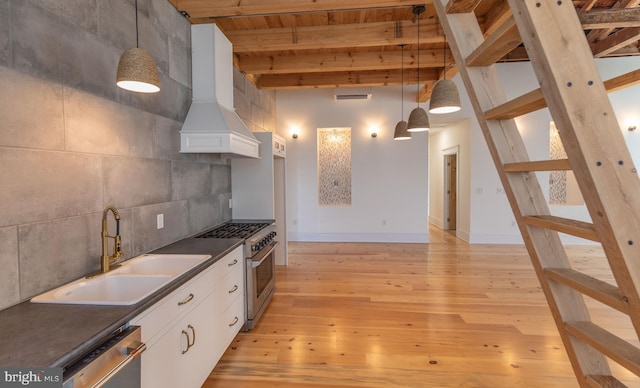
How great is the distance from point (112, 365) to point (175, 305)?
0.53m

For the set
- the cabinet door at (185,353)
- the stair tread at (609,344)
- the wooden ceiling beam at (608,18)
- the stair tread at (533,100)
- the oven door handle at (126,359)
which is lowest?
the cabinet door at (185,353)

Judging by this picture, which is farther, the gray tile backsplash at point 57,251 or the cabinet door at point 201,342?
the cabinet door at point 201,342

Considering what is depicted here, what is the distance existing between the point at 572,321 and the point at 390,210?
519 centimetres

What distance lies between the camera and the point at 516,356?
2.39 m

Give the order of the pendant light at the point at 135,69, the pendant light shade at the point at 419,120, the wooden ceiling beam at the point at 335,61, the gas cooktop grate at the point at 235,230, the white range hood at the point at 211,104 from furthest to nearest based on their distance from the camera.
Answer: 1. the wooden ceiling beam at the point at 335,61
2. the pendant light shade at the point at 419,120
3. the gas cooktop grate at the point at 235,230
4. the white range hood at the point at 211,104
5. the pendant light at the point at 135,69

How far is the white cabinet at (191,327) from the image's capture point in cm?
140

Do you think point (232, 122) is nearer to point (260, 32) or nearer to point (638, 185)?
point (260, 32)

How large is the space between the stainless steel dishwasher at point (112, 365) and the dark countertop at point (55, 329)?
0.03 meters

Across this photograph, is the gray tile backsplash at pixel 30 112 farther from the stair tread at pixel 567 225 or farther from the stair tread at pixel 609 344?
the stair tread at pixel 609 344

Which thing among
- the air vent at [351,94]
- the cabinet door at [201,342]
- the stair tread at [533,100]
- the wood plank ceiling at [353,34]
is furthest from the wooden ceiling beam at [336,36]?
the cabinet door at [201,342]

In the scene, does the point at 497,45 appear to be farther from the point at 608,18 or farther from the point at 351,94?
the point at 351,94

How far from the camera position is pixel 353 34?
12.1 ft

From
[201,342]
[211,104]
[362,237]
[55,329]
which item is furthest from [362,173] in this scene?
[55,329]

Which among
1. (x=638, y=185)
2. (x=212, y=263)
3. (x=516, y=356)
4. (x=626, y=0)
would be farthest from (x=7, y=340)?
(x=626, y=0)
